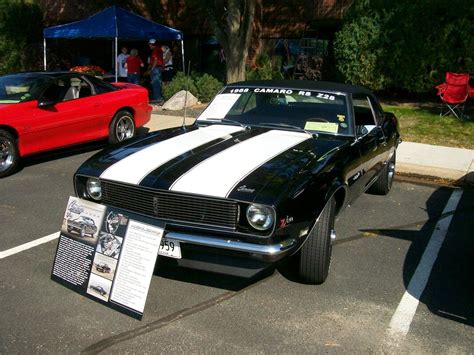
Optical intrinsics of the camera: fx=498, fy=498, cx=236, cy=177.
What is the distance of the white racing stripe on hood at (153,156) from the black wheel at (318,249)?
45.5 inches

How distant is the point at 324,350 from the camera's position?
2.95m

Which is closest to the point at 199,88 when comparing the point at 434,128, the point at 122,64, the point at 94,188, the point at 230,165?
the point at 122,64

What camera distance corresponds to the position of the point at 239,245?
10.3 ft

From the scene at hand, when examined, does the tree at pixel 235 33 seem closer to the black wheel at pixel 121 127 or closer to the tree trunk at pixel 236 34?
the tree trunk at pixel 236 34

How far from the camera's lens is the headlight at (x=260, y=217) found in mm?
3113

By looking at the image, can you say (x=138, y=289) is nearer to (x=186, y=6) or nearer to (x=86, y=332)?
(x=86, y=332)

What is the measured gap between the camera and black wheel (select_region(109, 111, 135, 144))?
27.7 feet

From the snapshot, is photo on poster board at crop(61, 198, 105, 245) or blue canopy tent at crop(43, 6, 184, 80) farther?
blue canopy tent at crop(43, 6, 184, 80)

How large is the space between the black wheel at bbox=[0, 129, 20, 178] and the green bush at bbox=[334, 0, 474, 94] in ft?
29.1

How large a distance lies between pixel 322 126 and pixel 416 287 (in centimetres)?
158

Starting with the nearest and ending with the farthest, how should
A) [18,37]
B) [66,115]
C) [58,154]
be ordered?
[66,115]
[58,154]
[18,37]

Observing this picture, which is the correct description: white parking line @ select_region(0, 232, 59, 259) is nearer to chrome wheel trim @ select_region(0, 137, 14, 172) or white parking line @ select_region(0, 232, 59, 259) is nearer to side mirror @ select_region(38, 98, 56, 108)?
chrome wheel trim @ select_region(0, 137, 14, 172)

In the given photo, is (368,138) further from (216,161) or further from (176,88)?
(176,88)

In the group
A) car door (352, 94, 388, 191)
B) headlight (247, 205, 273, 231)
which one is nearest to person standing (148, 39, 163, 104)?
car door (352, 94, 388, 191)
